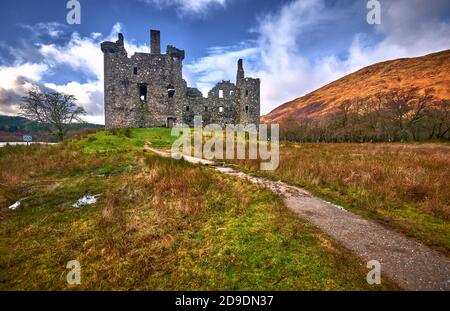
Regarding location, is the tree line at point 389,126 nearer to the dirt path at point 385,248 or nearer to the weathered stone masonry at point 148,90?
the weathered stone masonry at point 148,90

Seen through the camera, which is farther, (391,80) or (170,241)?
(391,80)

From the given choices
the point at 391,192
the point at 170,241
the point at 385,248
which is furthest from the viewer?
the point at 391,192

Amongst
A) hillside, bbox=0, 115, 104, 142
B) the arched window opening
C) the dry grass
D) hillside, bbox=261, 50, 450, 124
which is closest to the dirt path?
the dry grass

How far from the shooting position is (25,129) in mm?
45219

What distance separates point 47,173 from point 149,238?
36.3 feet

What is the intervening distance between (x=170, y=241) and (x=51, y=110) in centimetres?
3753

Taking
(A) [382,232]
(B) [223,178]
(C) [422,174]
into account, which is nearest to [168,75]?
(B) [223,178]

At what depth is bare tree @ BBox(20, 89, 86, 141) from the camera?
33.8 m

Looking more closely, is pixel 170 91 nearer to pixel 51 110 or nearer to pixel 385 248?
pixel 51 110

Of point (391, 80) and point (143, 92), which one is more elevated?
point (391, 80)

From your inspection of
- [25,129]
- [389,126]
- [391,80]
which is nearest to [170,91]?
[25,129]

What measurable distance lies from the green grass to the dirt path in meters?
0.36

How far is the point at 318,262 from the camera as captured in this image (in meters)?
4.20
